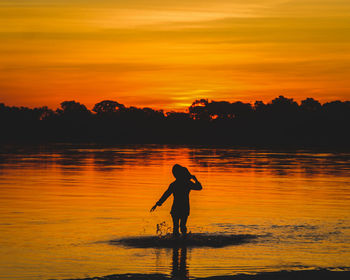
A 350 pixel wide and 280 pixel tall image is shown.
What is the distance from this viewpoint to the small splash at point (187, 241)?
17.6 meters

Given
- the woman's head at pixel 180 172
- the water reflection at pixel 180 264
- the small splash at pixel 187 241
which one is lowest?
the water reflection at pixel 180 264

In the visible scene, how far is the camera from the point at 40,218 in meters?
22.8

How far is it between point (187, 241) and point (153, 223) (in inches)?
165

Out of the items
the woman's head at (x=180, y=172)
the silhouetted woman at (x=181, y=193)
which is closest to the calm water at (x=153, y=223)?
the silhouetted woman at (x=181, y=193)

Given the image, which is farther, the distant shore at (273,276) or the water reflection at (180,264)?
the water reflection at (180,264)

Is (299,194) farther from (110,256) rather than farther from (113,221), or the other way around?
(110,256)

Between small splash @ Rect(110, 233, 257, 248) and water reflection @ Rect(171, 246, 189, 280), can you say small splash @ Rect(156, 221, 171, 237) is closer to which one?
small splash @ Rect(110, 233, 257, 248)

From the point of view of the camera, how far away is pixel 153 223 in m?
22.0

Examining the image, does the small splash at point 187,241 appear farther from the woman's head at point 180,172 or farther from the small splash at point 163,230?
the woman's head at point 180,172

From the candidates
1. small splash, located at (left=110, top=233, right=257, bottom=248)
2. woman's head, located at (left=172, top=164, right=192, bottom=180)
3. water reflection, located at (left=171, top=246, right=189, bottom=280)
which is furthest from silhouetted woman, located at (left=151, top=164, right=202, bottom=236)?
water reflection, located at (left=171, top=246, right=189, bottom=280)

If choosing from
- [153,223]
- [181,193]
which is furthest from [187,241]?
[153,223]

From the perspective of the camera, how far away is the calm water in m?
15.1

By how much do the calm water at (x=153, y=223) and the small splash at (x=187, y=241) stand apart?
516 millimetres

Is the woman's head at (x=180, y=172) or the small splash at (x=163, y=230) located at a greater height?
the woman's head at (x=180, y=172)
